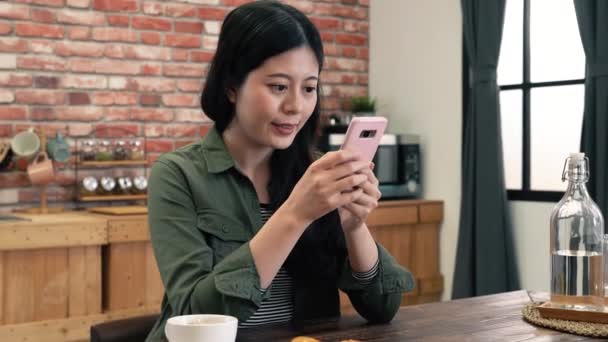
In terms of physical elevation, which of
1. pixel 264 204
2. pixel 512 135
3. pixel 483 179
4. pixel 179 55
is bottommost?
pixel 483 179

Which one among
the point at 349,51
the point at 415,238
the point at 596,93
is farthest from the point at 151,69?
the point at 596,93

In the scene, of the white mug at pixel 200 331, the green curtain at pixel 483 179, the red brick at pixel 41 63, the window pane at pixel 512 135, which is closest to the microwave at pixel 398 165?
the green curtain at pixel 483 179

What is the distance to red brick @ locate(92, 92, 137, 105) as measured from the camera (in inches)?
153

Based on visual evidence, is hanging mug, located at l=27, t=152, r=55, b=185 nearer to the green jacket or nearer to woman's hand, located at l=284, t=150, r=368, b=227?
the green jacket

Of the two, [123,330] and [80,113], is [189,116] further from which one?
[123,330]

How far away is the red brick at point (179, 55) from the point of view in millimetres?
4109

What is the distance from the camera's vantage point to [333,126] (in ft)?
14.1

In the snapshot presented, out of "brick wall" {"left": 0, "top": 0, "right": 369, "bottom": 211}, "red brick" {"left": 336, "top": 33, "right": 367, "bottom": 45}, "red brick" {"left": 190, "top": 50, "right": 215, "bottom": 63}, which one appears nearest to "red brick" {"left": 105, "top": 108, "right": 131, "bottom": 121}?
"brick wall" {"left": 0, "top": 0, "right": 369, "bottom": 211}

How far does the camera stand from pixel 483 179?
409 centimetres

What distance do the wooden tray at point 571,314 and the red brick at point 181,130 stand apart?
2.83 meters

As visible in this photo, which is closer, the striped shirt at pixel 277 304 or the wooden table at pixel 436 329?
the wooden table at pixel 436 329

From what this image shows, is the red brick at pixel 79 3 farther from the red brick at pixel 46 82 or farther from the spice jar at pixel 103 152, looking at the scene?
the spice jar at pixel 103 152

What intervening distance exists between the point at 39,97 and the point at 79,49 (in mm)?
305

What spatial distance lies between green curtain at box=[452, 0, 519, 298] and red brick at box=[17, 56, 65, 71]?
2.04 metres
